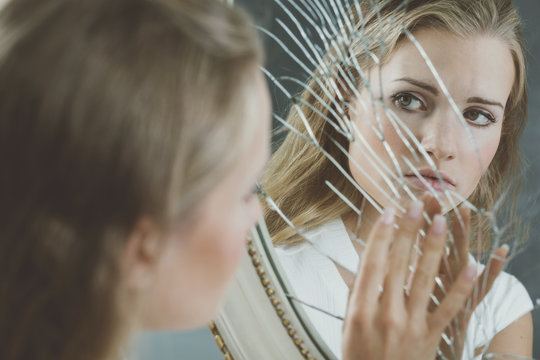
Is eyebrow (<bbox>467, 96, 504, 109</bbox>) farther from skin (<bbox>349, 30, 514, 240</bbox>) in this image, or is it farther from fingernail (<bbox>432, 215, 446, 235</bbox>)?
fingernail (<bbox>432, 215, 446, 235</bbox>)

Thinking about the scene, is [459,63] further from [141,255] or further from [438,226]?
[141,255]

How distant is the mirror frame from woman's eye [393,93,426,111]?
0.51 ft

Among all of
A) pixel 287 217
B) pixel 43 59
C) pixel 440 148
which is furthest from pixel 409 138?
pixel 43 59

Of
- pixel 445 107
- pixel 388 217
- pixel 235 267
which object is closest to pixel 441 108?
pixel 445 107

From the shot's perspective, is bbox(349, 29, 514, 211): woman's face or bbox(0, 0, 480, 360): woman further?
bbox(349, 29, 514, 211): woman's face

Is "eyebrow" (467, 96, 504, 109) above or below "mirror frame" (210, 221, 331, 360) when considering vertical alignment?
above

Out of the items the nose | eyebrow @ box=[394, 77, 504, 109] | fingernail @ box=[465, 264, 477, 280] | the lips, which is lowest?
fingernail @ box=[465, 264, 477, 280]

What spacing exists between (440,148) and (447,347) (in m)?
0.16

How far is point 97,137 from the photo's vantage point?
0.34m

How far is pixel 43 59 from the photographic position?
1.14ft

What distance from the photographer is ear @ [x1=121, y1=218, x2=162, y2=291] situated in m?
0.37

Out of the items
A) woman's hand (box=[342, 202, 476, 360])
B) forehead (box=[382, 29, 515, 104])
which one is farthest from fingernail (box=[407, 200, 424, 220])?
forehead (box=[382, 29, 515, 104])

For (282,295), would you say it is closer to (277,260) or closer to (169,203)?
(277,260)

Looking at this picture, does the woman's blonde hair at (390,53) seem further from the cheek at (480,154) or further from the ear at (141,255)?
the ear at (141,255)
